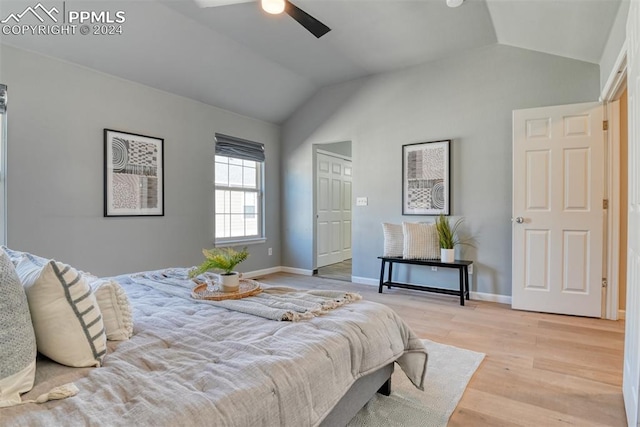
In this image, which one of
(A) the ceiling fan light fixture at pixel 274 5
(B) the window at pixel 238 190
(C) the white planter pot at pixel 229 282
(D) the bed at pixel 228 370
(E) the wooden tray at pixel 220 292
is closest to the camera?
(D) the bed at pixel 228 370

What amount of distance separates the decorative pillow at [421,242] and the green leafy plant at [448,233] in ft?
0.31

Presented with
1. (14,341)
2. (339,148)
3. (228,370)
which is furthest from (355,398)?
(339,148)

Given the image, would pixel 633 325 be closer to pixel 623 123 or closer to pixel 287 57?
pixel 623 123

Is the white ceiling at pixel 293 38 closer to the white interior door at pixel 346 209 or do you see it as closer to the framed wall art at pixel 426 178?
the framed wall art at pixel 426 178

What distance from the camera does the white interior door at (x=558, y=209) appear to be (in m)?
3.11

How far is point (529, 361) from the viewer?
227 centimetres

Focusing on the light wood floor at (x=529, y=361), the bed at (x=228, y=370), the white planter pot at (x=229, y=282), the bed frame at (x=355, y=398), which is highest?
the white planter pot at (x=229, y=282)

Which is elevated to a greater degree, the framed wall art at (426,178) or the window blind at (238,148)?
the window blind at (238,148)

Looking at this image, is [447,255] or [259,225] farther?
[259,225]

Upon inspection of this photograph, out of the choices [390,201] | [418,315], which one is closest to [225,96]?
[390,201]

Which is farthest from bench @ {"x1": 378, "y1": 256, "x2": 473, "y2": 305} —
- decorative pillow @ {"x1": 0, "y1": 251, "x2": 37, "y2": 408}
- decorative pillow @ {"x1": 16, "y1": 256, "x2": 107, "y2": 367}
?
decorative pillow @ {"x1": 0, "y1": 251, "x2": 37, "y2": 408}

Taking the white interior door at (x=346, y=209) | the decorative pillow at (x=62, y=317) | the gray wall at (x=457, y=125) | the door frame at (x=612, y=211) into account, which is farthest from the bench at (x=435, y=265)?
the decorative pillow at (x=62, y=317)

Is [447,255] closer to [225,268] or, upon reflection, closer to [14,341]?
[225,268]

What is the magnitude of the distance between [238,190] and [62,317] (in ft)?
13.0
